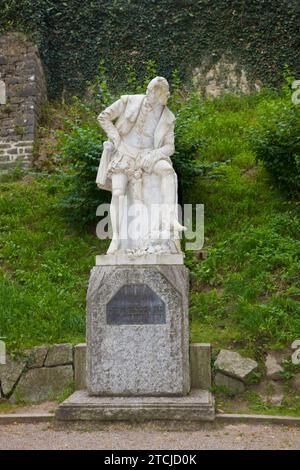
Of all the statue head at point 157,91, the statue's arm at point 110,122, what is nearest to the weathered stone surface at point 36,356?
the statue's arm at point 110,122

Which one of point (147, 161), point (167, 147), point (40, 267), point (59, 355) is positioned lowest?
point (59, 355)

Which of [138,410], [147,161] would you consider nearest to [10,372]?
[138,410]

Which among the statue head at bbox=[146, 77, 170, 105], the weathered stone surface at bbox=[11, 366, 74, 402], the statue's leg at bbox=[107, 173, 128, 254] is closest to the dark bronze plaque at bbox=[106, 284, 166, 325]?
the statue's leg at bbox=[107, 173, 128, 254]

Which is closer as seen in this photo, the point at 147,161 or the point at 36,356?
the point at 147,161

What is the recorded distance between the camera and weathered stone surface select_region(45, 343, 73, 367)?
6180 millimetres

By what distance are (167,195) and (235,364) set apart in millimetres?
1855

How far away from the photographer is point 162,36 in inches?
604

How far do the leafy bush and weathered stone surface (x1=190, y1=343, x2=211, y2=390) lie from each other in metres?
4.32

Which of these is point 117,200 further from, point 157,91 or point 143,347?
point 143,347

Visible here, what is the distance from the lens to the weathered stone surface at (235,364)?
5785 millimetres

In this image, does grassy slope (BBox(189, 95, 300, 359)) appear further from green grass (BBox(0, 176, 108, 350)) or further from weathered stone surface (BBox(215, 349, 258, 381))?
green grass (BBox(0, 176, 108, 350))

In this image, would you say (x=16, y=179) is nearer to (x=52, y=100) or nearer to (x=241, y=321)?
(x=52, y=100)

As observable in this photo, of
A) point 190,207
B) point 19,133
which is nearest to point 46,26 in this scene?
point 19,133

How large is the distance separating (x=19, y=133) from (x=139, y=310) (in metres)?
9.27
